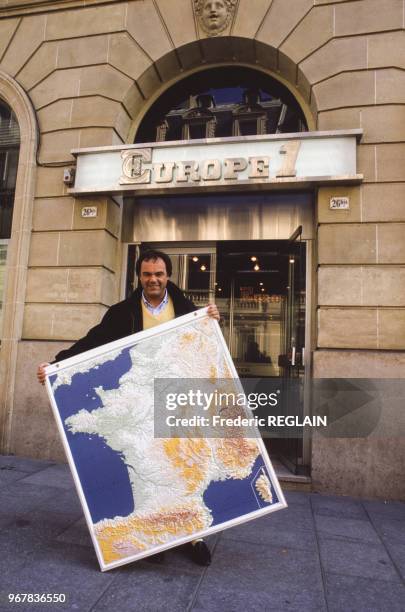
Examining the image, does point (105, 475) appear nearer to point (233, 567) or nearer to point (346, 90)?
point (233, 567)

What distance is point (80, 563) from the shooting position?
314 centimetres

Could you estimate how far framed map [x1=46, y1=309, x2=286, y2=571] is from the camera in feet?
9.80

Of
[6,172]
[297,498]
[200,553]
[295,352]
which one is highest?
[6,172]

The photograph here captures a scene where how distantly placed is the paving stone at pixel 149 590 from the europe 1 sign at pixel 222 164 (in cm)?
476

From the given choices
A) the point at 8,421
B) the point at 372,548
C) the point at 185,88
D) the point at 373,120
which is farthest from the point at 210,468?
the point at 185,88

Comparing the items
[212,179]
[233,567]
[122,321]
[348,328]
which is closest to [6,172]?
[212,179]

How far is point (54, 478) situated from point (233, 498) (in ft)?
10.6

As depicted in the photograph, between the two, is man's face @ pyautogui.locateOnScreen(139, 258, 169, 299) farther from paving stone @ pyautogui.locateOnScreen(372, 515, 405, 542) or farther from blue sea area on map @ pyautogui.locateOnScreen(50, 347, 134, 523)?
paving stone @ pyautogui.locateOnScreen(372, 515, 405, 542)

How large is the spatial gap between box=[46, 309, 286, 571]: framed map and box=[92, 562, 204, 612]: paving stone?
0.15 m

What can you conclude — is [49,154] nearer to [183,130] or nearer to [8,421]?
[183,130]

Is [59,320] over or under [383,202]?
under

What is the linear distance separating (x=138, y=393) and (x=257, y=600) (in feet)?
5.15

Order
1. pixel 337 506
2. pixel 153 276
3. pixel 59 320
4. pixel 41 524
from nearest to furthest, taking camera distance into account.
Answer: pixel 153 276 → pixel 41 524 → pixel 337 506 → pixel 59 320

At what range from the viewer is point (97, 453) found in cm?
307
